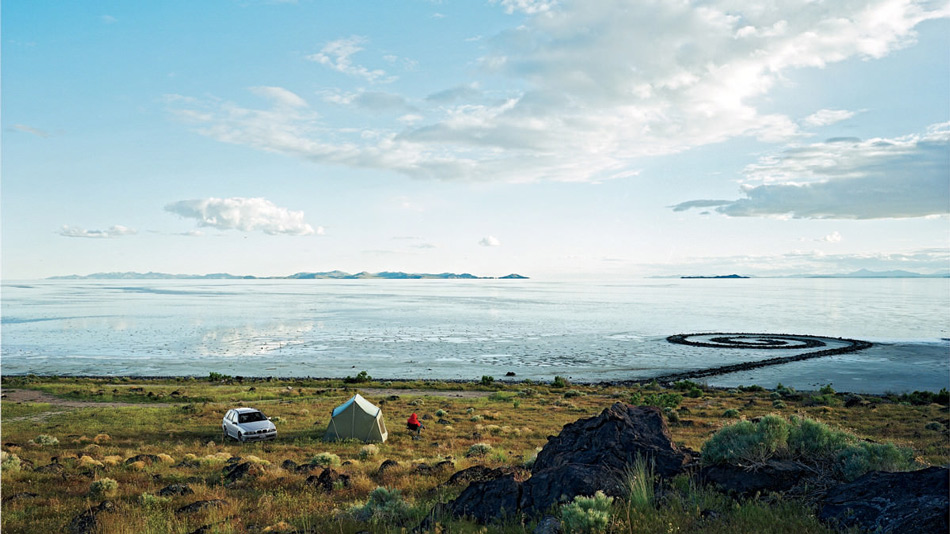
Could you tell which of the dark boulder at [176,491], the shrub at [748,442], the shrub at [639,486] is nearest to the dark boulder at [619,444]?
the shrub at [639,486]

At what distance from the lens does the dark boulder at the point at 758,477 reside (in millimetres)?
9547

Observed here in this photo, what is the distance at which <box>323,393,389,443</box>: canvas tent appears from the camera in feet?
98.8

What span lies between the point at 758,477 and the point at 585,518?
405cm

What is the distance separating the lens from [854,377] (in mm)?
67000

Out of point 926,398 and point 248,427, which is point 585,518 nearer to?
point 248,427

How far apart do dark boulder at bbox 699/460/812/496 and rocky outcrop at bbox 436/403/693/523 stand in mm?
1088

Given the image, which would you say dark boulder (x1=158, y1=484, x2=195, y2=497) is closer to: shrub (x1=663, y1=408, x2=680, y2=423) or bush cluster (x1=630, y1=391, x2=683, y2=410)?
shrub (x1=663, y1=408, x2=680, y2=423)

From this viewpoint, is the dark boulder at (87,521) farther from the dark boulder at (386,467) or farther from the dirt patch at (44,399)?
the dirt patch at (44,399)

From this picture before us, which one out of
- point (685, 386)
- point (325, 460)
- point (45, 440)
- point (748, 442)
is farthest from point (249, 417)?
point (685, 386)

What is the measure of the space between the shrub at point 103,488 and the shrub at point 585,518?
1499 centimetres

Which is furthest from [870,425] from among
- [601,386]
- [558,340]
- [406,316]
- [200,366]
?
[406,316]

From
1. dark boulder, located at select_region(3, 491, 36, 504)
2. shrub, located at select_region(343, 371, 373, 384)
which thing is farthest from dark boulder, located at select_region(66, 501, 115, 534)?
shrub, located at select_region(343, 371, 373, 384)

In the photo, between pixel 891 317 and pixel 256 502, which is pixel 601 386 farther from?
pixel 891 317

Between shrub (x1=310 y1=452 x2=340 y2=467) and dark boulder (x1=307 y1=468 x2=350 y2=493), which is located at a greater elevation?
dark boulder (x1=307 y1=468 x2=350 y2=493)
